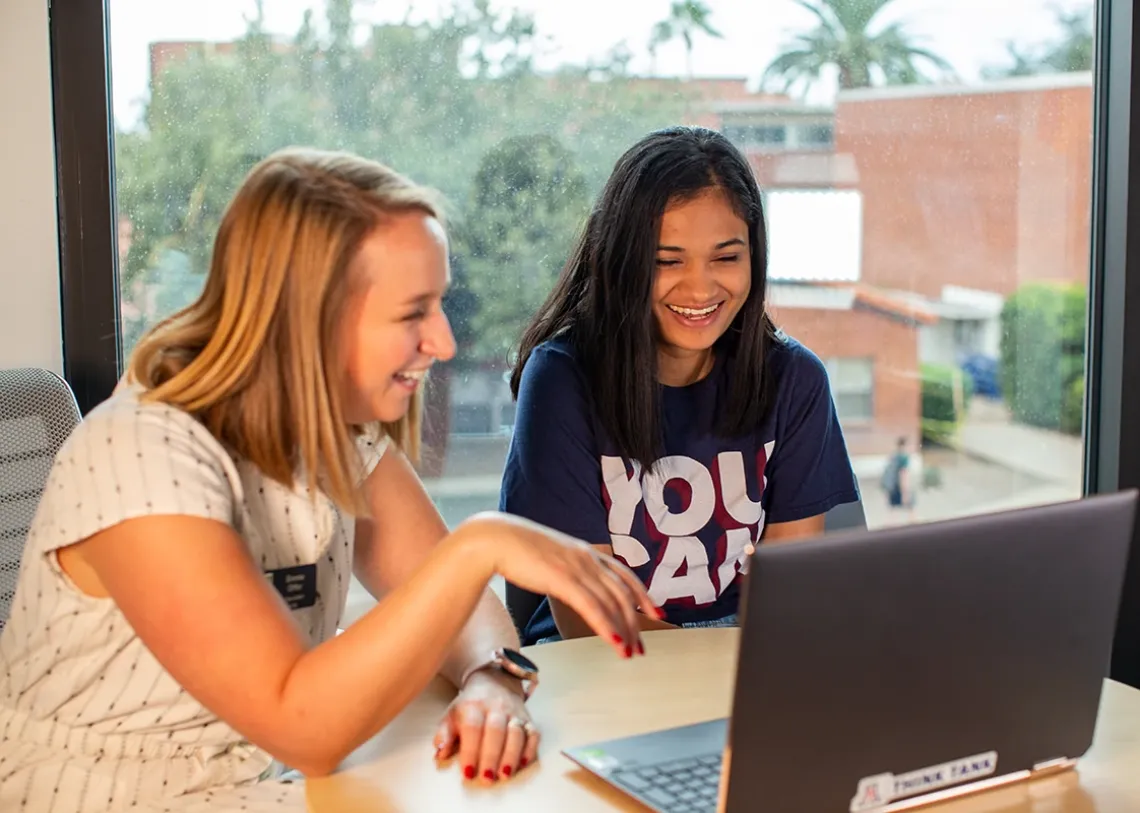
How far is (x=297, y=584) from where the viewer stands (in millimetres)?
1366

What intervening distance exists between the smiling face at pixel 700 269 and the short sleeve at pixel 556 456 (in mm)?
180

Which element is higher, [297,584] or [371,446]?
[371,446]

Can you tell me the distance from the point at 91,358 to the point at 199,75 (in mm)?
584

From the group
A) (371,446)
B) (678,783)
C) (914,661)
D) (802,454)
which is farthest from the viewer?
(802,454)

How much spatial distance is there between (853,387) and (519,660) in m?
1.67

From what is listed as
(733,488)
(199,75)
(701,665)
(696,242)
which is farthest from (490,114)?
(701,665)

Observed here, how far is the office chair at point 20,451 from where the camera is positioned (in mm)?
1825

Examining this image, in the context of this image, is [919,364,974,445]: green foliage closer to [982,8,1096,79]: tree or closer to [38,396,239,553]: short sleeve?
[982,8,1096,79]: tree

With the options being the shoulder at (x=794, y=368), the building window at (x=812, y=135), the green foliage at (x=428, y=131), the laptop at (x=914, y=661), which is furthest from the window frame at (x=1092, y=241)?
the laptop at (x=914, y=661)

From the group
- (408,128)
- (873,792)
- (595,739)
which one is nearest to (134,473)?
(595,739)

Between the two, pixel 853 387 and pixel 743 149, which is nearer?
pixel 743 149

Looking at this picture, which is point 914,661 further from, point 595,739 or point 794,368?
point 794,368

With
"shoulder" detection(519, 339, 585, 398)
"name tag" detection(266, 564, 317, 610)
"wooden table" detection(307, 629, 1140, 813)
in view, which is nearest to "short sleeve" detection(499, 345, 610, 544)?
"shoulder" detection(519, 339, 585, 398)

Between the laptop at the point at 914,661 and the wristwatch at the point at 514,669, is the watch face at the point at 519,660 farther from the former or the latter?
the laptop at the point at 914,661
